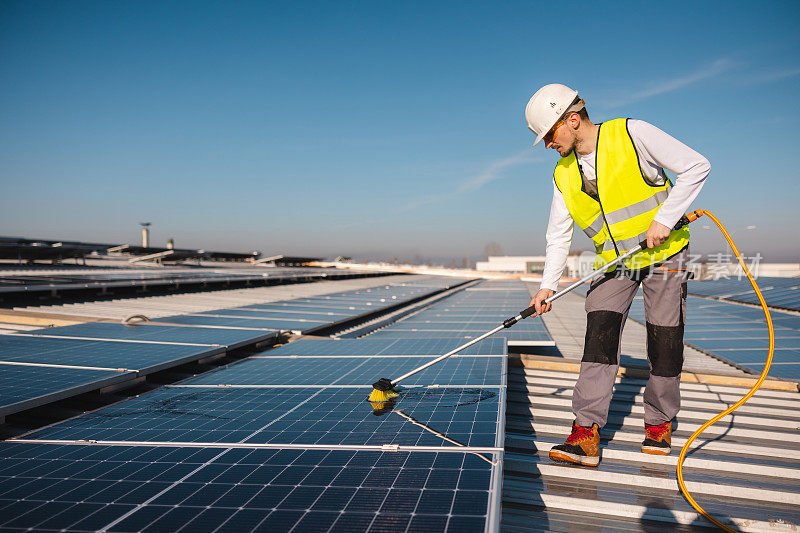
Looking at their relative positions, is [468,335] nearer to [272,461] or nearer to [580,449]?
[580,449]

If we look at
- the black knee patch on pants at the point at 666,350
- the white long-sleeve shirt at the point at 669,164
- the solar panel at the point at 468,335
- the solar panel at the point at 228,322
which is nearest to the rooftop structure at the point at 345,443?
the solar panel at the point at 468,335

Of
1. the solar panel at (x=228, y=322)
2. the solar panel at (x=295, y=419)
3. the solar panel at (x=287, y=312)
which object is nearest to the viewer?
the solar panel at (x=295, y=419)

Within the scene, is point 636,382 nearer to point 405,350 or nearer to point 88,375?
point 405,350

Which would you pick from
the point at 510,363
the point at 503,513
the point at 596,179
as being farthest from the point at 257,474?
the point at 510,363

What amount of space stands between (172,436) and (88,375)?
162cm

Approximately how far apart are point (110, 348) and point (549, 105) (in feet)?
16.8

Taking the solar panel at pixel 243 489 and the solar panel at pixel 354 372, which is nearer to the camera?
the solar panel at pixel 243 489

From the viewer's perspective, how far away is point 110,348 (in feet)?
17.5

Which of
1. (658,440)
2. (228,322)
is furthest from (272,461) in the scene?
(228,322)

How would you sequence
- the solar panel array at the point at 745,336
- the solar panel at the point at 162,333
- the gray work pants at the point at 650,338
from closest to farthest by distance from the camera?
the gray work pants at the point at 650,338 → the solar panel at the point at 162,333 → the solar panel array at the point at 745,336

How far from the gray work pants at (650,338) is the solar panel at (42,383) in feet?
12.5

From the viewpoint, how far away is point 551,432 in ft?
13.2

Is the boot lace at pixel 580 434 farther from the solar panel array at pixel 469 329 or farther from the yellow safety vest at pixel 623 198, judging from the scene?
the solar panel array at pixel 469 329

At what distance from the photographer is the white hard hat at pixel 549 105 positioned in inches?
154
